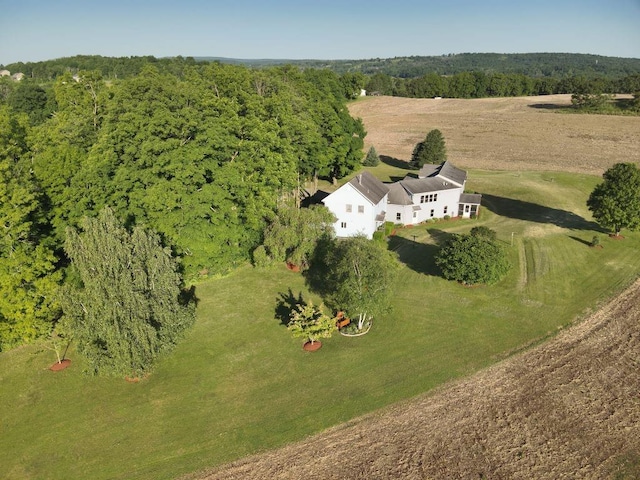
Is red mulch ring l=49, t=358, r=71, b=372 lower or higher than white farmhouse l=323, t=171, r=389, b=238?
lower

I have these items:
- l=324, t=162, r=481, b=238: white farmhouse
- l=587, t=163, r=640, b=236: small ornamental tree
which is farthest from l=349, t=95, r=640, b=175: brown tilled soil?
l=587, t=163, r=640, b=236: small ornamental tree

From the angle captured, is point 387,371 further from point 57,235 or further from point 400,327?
point 57,235

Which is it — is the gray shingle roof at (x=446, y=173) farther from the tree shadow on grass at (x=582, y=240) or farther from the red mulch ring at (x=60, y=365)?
the red mulch ring at (x=60, y=365)

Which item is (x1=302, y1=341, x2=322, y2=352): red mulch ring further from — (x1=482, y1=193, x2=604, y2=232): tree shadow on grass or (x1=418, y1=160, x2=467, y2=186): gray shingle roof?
(x1=482, y1=193, x2=604, y2=232): tree shadow on grass

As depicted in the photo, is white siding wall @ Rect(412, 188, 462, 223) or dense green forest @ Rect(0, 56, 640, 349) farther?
white siding wall @ Rect(412, 188, 462, 223)

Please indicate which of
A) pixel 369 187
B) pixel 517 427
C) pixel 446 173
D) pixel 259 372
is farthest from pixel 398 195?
pixel 517 427

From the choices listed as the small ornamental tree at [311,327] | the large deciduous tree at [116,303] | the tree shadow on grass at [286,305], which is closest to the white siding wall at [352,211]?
the tree shadow on grass at [286,305]

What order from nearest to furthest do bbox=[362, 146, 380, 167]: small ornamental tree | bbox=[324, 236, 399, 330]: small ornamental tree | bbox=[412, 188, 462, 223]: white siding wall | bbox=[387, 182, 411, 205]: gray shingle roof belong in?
bbox=[324, 236, 399, 330]: small ornamental tree
bbox=[387, 182, 411, 205]: gray shingle roof
bbox=[412, 188, 462, 223]: white siding wall
bbox=[362, 146, 380, 167]: small ornamental tree

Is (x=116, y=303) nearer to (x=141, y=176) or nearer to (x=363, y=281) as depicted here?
(x=141, y=176)
